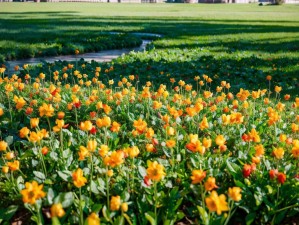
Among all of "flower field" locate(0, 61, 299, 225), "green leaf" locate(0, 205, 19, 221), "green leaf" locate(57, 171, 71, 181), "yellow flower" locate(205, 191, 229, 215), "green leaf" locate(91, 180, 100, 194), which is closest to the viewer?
"yellow flower" locate(205, 191, 229, 215)

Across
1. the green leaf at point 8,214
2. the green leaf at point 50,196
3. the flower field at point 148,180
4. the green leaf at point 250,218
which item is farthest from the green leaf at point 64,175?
the green leaf at point 250,218

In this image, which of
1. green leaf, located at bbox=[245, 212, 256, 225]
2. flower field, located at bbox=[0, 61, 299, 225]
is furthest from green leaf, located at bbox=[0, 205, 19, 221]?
green leaf, located at bbox=[245, 212, 256, 225]

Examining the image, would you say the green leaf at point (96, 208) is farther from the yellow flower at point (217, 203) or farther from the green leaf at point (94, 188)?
the yellow flower at point (217, 203)

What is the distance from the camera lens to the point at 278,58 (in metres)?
9.66

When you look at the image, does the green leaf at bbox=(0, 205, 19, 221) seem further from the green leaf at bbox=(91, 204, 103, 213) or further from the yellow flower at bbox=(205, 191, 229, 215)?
the yellow flower at bbox=(205, 191, 229, 215)

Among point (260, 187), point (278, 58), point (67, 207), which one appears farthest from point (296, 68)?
point (67, 207)

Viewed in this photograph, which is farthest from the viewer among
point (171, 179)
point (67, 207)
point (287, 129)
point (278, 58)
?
point (278, 58)

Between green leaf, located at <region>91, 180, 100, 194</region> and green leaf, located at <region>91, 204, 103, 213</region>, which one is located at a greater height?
green leaf, located at <region>91, 180, 100, 194</region>

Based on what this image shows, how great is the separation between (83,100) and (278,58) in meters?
6.72

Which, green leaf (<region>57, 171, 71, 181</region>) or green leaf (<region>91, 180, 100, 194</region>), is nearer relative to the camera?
green leaf (<region>91, 180, 100, 194</region>)

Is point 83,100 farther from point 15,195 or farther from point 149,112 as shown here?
point 15,195

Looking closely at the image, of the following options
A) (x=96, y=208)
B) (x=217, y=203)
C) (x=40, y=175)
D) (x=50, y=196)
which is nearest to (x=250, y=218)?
(x=217, y=203)

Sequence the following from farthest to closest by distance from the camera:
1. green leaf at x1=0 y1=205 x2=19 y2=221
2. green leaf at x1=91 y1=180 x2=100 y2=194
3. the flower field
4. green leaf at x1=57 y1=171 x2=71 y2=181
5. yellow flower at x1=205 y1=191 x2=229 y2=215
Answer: green leaf at x1=57 y1=171 x2=71 y2=181
green leaf at x1=91 y1=180 x2=100 y2=194
green leaf at x1=0 y1=205 x2=19 y2=221
the flower field
yellow flower at x1=205 y1=191 x2=229 y2=215

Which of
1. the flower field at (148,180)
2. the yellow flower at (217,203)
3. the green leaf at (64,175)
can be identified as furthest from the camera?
the green leaf at (64,175)
